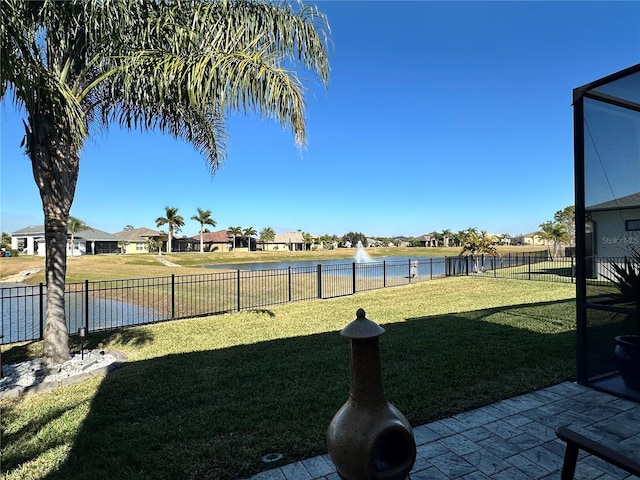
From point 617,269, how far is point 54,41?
7006 millimetres

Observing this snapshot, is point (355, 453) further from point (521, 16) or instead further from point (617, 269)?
point (521, 16)

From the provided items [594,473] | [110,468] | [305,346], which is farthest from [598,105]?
[110,468]

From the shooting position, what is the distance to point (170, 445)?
2.67m

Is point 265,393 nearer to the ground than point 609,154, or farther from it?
nearer to the ground

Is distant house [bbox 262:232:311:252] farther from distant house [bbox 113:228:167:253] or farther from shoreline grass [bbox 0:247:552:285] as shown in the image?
shoreline grass [bbox 0:247:552:285]

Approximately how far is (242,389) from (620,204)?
4438 millimetres

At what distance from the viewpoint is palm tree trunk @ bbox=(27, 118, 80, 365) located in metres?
4.45

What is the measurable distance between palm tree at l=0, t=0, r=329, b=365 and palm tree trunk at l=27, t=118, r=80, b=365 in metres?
0.01

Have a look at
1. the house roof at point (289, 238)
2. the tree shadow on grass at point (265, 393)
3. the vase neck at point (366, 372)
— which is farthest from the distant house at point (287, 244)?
the vase neck at point (366, 372)

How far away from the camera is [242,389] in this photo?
3742 millimetres

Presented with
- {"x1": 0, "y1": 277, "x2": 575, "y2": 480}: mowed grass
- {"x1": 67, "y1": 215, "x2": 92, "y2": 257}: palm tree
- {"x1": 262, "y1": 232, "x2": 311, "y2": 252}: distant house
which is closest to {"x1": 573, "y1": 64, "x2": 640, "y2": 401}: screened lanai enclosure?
A: {"x1": 0, "y1": 277, "x2": 575, "y2": 480}: mowed grass

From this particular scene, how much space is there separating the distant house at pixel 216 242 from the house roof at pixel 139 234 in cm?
909

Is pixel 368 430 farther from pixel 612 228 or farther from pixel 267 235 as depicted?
pixel 267 235

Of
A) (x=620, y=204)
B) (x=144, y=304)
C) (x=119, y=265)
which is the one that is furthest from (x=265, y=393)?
(x=119, y=265)
